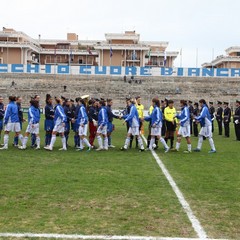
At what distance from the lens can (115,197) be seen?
25.1ft

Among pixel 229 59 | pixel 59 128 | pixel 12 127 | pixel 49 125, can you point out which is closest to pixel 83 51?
pixel 229 59

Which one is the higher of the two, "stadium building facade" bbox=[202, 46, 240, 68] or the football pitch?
"stadium building facade" bbox=[202, 46, 240, 68]

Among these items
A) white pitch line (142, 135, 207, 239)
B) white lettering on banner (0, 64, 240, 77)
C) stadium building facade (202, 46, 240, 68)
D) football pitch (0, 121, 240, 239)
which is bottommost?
football pitch (0, 121, 240, 239)

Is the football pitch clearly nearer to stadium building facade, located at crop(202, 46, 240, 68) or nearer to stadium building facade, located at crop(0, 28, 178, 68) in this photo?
stadium building facade, located at crop(0, 28, 178, 68)

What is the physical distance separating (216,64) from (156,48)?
Result: 14.4 m

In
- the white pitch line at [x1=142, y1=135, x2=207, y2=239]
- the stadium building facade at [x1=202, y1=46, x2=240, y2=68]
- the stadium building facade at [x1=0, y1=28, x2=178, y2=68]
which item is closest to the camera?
the white pitch line at [x1=142, y1=135, x2=207, y2=239]

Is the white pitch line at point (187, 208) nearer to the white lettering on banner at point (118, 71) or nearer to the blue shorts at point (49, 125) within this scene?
the blue shorts at point (49, 125)

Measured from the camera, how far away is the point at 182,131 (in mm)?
14391

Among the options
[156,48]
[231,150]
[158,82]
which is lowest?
[231,150]

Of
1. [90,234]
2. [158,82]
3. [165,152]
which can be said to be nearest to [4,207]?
[90,234]

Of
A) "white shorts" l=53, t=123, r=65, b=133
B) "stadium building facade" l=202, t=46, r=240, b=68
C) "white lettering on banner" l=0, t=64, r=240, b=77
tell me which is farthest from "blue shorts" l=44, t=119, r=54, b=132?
"stadium building facade" l=202, t=46, r=240, b=68

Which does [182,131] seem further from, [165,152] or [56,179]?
[56,179]

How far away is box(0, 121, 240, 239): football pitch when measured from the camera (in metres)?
5.87

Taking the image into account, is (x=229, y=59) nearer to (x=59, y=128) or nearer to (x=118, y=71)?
(x=118, y=71)
